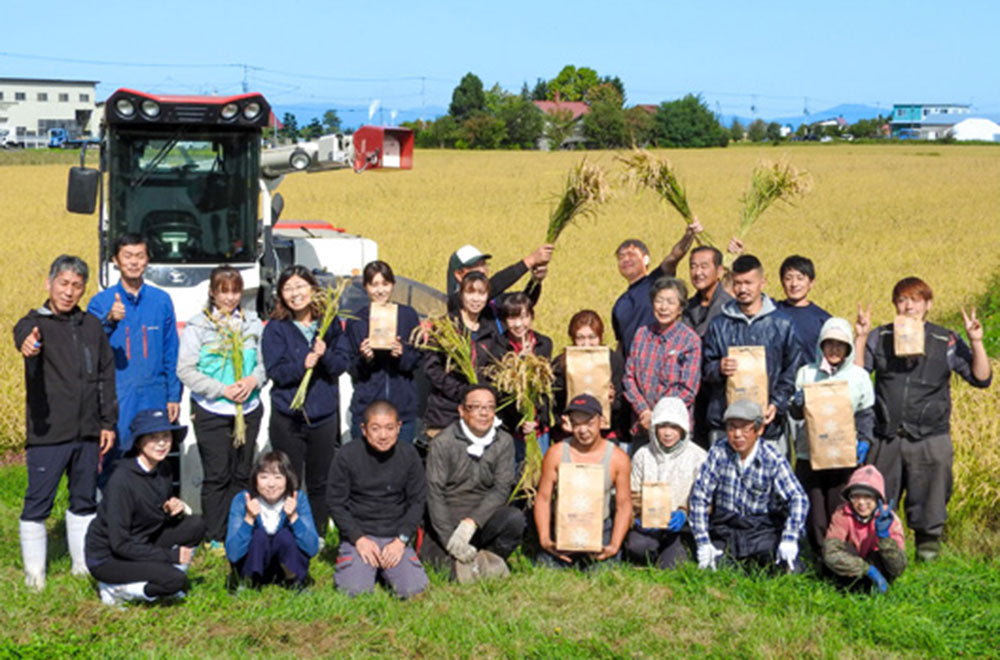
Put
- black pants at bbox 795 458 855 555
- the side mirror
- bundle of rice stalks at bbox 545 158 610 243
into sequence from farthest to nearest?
the side mirror, bundle of rice stalks at bbox 545 158 610 243, black pants at bbox 795 458 855 555

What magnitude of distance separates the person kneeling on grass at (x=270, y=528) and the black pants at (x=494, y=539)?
2.80ft

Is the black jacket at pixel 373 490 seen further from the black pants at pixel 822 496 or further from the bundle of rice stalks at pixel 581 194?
the black pants at pixel 822 496

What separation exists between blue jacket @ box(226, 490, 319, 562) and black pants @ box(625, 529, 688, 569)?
1.96m

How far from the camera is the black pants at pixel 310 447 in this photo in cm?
734

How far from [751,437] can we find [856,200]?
97.2ft

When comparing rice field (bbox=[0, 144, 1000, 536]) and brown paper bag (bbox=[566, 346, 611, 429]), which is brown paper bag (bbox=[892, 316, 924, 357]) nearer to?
rice field (bbox=[0, 144, 1000, 536])

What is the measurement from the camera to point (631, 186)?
28.1ft

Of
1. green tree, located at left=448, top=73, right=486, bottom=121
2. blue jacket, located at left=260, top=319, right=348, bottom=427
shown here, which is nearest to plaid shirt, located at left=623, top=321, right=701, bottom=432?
blue jacket, located at left=260, top=319, right=348, bottom=427

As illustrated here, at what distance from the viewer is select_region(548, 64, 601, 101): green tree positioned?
395ft

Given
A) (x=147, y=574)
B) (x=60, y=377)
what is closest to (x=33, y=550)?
(x=147, y=574)

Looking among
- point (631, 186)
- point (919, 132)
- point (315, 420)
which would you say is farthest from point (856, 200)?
point (919, 132)

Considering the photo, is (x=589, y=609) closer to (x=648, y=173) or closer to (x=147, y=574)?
(x=147, y=574)

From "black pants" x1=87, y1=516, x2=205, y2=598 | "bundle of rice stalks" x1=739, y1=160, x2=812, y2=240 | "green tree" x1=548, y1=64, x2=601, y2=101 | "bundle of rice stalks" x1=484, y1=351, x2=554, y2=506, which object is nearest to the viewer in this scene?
"black pants" x1=87, y1=516, x2=205, y2=598

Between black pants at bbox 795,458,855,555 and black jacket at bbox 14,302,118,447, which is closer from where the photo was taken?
black jacket at bbox 14,302,118,447
